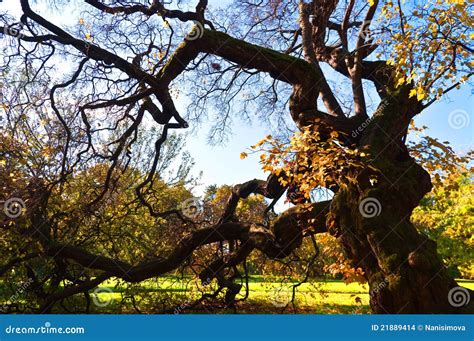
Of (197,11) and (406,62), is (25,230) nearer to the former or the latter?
(197,11)

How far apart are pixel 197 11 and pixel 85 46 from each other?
2.44m

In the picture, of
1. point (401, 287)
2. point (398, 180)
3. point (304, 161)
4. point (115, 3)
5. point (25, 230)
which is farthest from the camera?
point (25, 230)

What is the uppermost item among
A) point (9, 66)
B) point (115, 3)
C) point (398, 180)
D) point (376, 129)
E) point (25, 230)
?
point (115, 3)

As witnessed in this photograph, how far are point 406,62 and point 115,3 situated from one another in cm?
528

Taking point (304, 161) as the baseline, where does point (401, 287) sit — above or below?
below

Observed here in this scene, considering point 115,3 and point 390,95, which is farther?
point 115,3

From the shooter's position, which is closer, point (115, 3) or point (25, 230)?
point (115, 3)

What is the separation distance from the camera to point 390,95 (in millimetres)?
6336

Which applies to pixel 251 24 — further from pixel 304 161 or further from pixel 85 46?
pixel 304 161

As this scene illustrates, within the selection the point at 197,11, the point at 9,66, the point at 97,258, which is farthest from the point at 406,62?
the point at 9,66

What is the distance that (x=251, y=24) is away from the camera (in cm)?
938

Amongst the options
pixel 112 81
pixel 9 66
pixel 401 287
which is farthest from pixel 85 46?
pixel 401 287

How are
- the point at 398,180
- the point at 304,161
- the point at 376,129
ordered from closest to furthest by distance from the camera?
the point at 304,161, the point at 398,180, the point at 376,129

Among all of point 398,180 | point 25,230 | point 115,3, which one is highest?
point 115,3
